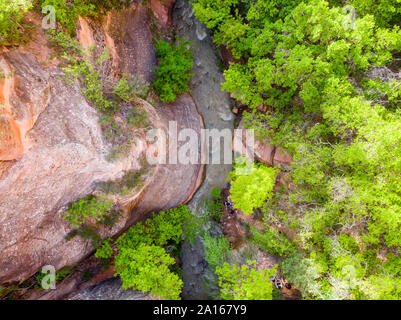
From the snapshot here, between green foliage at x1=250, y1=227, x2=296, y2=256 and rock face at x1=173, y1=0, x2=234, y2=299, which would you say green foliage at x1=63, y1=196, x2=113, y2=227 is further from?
green foliage at x1=250, y1=227, x2=296, y2=256

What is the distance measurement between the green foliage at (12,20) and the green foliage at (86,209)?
7.38m

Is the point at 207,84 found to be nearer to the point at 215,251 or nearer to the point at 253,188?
the point at 253,188

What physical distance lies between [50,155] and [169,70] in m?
8.66

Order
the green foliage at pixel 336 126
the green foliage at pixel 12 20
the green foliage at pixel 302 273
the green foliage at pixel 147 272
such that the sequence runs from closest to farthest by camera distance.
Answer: the green foliage at pixel 12 20
the green foliage at pixel 336 126
the green foliage at pixel 302 273
the green foliage at pixel 147 272

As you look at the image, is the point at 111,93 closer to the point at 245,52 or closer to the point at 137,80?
the point at 137,80

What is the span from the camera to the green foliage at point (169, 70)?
14633 millimetres

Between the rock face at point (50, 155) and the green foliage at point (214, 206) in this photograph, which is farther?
the green foliage at point (214, 206)

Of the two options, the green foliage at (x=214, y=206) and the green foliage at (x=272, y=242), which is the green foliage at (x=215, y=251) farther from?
the green foliage at (x=272, y=242)

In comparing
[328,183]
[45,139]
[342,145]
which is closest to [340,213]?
[328,183]

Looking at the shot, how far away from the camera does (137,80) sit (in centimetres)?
1381

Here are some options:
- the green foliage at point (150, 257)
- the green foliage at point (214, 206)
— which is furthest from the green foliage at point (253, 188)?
the green foliage at point (150, 257)

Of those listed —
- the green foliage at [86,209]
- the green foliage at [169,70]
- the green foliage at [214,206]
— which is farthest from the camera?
the green foliage at [214,206]

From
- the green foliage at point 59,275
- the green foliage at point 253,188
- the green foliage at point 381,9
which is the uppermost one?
the green foliage at point 381,9

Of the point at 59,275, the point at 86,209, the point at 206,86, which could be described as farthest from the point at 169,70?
the point at 59,275
